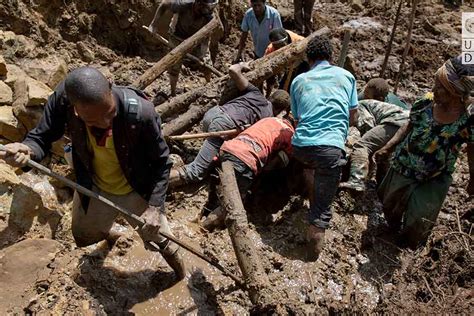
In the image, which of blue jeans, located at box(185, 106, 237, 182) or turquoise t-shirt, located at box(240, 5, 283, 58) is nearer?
blue jeans, located at box(185, 106, 237, 182)

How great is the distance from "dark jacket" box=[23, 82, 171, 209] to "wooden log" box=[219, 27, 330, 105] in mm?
2336

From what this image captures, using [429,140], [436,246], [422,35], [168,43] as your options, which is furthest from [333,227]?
[422,35]

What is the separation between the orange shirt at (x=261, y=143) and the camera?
4.09 metres

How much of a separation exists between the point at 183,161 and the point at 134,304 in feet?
6.53

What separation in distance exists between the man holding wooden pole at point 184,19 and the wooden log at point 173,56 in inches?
13.1

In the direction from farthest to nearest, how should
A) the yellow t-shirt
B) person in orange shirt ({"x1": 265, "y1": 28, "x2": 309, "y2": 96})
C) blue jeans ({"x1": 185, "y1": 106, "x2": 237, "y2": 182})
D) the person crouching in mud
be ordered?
person in orange shirt ({"x1": 265, "y1": 28, "x2": 309, "y2": 96}) → blue jeans ({"x1": 185, "y1": 106, "x2": 237, "y2": 182}) → the person crouching in mud → the yellow t-shirt

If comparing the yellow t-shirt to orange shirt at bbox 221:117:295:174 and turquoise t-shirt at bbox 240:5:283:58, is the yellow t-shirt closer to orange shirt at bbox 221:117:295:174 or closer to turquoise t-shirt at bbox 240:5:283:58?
orange shirt at bbox 221:117:295:174

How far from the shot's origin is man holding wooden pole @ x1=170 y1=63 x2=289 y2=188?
178 inches

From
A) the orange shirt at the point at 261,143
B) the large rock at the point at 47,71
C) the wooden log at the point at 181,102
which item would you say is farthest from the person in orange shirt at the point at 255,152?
the large rock at the point at 47,71

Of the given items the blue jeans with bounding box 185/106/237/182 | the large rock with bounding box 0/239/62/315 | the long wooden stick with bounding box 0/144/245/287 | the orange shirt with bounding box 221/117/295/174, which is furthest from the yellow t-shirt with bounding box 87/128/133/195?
the blue jeans with bounding box 185/106/237/182

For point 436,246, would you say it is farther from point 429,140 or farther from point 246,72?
point 246,72

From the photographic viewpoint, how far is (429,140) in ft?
12.6

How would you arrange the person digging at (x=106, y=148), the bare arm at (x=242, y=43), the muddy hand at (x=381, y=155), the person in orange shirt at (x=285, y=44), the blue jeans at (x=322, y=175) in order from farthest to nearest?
the bare arm at (x=242, y=43) → the person in orange shirt at (x=285, y=44) → the muddy hand at (x=381, y=155) → the blue jeans at (x=322, y=175) → the person digging at (x=106, y=148)

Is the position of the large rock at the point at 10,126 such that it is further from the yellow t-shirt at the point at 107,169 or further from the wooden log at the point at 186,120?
the wooden log at the point at 186,120
